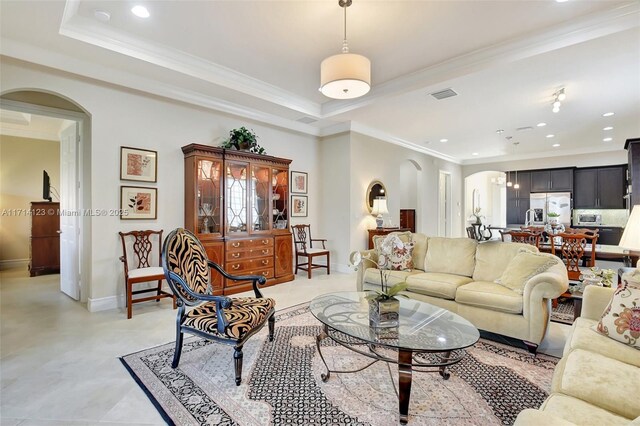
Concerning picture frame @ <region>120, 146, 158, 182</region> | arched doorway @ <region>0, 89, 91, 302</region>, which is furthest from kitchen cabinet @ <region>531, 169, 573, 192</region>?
arched doorway @ <region>0, 89, 91, 302</region>

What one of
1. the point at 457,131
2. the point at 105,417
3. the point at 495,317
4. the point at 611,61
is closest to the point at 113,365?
the point at 105,417

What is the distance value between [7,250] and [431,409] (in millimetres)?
8489

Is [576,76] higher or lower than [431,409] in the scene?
higher

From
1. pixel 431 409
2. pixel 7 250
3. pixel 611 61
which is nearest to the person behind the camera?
pixel 431 409

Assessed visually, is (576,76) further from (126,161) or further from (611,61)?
(126,161)

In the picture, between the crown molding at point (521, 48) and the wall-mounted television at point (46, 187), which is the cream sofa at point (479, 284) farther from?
the wall-mounted television at point (46, 187)

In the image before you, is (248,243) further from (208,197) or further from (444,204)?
(444,204)

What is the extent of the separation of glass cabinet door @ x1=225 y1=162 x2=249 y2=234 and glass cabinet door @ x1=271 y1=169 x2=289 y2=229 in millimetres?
613

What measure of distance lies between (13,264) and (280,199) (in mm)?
5996

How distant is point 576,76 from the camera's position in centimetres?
390

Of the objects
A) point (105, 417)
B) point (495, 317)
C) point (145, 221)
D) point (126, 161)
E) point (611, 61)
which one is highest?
point (611, 61)

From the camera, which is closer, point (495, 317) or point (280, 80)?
point (495, 317)

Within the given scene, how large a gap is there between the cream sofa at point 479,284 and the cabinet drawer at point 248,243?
68.9 inches

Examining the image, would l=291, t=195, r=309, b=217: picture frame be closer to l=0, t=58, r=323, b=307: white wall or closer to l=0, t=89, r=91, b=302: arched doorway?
l=0, t=58, r=323, b=307: white wall
